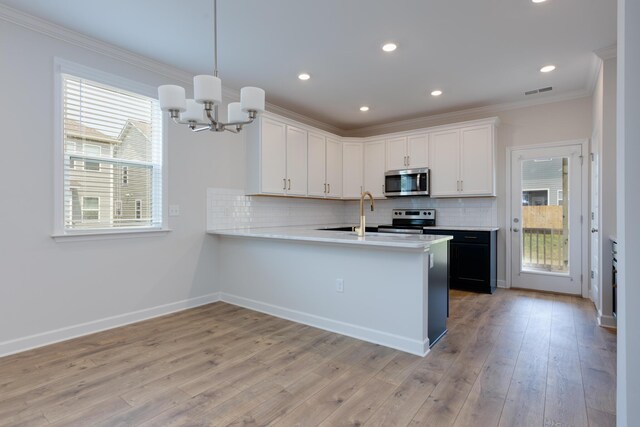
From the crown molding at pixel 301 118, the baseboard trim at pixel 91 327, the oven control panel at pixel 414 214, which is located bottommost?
the baseboard trim at pixel 91 327

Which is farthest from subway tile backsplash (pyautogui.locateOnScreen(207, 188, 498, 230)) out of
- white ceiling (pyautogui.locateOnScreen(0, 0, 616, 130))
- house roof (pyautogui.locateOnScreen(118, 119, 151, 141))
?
white ceiling (pyautogui.locateOnScreen(0, 0, 616, 130))

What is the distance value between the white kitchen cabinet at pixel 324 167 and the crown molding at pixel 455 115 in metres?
0.90

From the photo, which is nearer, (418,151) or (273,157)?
(273,157)

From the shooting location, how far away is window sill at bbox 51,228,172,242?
295 centimetres

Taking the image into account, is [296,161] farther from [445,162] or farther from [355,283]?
[355,283]

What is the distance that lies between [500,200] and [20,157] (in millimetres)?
5512

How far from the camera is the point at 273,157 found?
4.53m

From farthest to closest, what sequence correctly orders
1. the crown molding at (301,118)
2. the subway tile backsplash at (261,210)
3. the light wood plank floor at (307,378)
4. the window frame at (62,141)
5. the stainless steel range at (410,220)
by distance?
the stainless steel range at (410,220) → the crown molding at (301,118) → the subway tile backsplash at (261,210) → the window frame at (62,141) → the light wood plank floor at (307,378)

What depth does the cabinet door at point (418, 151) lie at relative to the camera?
206 inches

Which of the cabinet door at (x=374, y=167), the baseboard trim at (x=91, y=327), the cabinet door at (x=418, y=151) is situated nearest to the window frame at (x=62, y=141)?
the baseboard trim at (x=91, y=327)

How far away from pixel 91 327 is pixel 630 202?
3.91m

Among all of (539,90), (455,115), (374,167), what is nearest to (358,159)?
(374,167)

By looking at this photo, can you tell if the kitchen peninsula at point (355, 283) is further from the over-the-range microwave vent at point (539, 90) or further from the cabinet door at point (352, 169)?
the over-the-range microwave vent at point (539, 90)

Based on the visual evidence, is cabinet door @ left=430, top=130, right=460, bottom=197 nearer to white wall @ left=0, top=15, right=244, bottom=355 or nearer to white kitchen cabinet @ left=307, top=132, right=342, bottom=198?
white kitchen cabinet @ left=307, top=132, right=342, bottom=198
